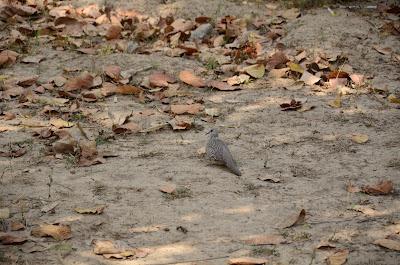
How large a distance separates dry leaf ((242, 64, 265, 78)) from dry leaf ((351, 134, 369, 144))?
1168 millimetres

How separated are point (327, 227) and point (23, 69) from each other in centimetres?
311

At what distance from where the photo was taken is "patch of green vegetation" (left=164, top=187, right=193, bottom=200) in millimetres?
3340

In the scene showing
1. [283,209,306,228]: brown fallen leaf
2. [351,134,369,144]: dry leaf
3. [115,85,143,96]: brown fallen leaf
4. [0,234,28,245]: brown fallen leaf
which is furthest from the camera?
[115,85,143,96]: brown fallen leaf

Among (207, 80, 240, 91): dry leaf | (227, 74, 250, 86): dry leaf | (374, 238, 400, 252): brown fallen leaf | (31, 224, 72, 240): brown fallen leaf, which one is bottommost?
(374, 238, 400, 252): brown fallen leaf

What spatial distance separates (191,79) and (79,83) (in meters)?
0.89

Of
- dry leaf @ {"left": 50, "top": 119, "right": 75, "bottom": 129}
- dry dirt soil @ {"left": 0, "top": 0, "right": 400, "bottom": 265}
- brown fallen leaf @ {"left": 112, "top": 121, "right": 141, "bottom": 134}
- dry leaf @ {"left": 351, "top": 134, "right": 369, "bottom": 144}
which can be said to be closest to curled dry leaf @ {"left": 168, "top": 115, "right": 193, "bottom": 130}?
dry dirt soil @ {"left": 0, "top": 0, "right": 400, "bottom": 265}

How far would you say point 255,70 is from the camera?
5070 millimetres

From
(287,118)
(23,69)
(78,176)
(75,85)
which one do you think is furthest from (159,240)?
(23,69)

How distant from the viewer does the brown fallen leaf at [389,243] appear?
286cm

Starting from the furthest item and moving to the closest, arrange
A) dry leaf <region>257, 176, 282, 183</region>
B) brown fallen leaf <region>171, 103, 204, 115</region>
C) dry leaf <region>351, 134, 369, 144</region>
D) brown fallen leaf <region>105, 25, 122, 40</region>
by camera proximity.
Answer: brown fallen leaf <region>105, 25, 122, 40</region>, brown fallen leaf <region>171, 103, 204, 115</region>, dry leaf <region>351, 134, 369, 144</region>, dry leaf <region>257, 176, 282, 183</region>

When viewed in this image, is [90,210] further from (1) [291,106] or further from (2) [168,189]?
(1) [291,106]

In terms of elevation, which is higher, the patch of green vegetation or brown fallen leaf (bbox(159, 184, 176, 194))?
brown fallen leaf (bbox(159, 184, 176, 194))

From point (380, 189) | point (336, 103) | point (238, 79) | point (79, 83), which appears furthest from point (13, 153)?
point (336, 103)

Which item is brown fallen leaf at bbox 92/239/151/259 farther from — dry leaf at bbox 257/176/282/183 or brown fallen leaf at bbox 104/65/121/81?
brown fallen leaf at bbox 104/65/121/81
